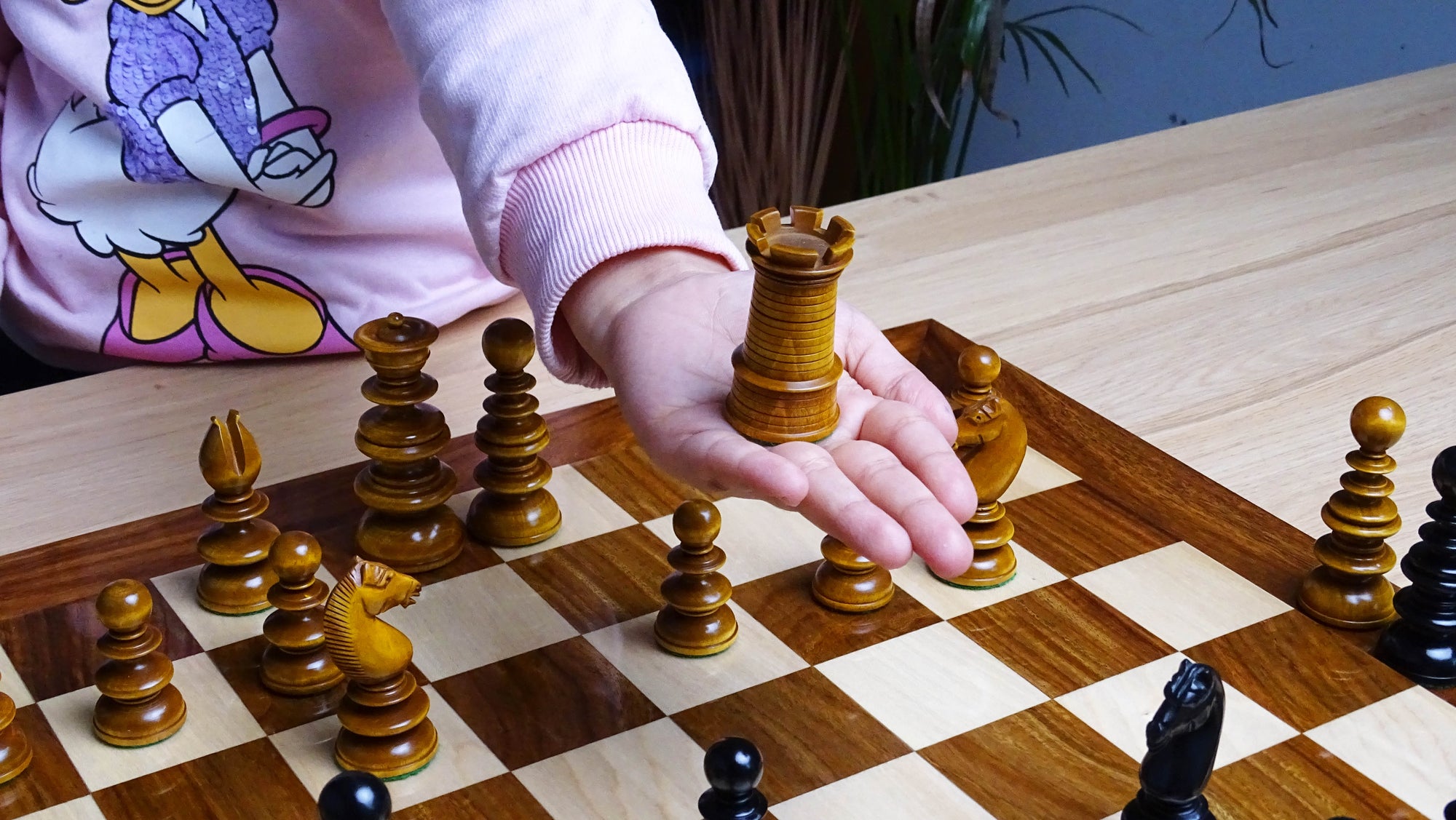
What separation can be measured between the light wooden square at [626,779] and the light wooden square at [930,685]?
125 mm

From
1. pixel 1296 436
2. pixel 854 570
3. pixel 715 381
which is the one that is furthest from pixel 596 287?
pixel 1296 436

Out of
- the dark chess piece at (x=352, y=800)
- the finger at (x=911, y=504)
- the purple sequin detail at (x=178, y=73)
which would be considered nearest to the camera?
the dark chess piece at (x=352, y=800)

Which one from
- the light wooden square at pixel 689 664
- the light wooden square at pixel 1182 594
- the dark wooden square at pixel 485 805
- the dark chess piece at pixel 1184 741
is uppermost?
the dark chess piece at pixel 1184 741

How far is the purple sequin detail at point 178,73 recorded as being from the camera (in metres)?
1.31

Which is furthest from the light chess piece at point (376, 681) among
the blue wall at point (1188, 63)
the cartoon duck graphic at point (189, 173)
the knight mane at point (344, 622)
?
the blue wall at point (1188, 63)

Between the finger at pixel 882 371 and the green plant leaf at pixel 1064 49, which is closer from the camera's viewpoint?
the finger at pixel 882 371

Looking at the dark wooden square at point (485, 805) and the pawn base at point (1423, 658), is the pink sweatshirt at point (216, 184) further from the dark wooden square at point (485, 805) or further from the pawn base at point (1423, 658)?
the pawn base at point (1423, 658)

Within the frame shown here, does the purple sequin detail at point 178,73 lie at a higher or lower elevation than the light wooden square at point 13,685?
higher

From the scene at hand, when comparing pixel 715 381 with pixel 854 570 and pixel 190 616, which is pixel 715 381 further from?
pixel 190 616

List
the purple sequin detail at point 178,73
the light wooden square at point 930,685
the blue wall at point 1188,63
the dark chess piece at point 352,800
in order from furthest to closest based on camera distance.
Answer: the blue wall at point 1188,63
the purple sequin detail at point 178,73
the light wooden square at point 930,685
the dark chess piece at point 352,800

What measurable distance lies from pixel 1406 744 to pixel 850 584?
0.36 metres

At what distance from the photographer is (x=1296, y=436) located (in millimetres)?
1220

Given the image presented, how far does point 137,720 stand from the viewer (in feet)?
2.83

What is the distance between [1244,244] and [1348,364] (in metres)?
0.30
